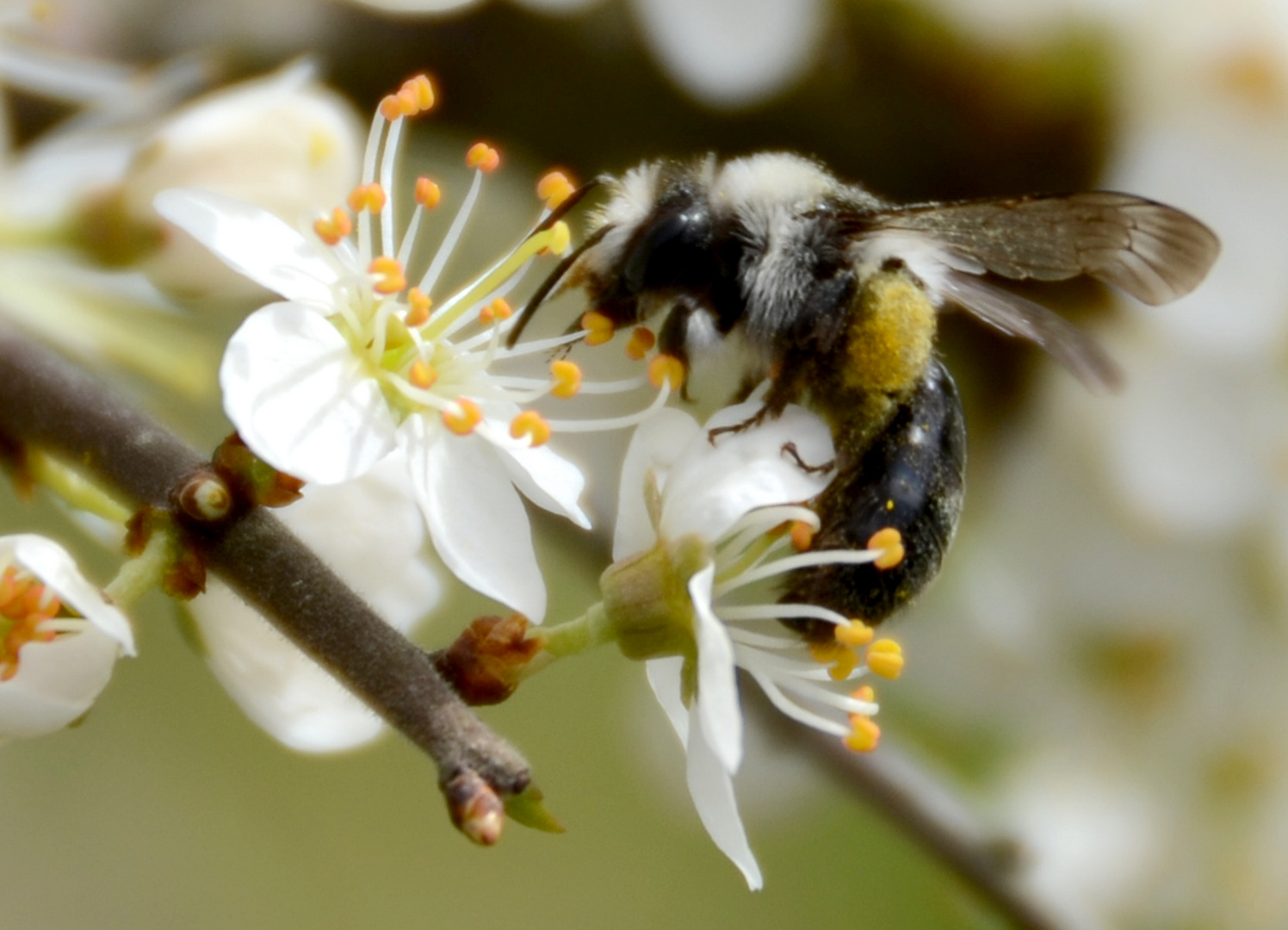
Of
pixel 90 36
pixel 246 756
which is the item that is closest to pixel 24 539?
pixel 90 36

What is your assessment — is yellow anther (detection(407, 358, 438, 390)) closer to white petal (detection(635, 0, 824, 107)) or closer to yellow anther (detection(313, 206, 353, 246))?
yellow anther (detection(313, 206, 353, 246))

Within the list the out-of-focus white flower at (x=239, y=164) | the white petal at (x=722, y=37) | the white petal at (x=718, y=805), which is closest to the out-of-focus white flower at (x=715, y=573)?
the white petal at (x=718, y=805)

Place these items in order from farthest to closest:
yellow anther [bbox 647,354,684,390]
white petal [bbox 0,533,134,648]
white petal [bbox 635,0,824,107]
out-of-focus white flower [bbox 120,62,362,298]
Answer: white petal [bbox 635,0,824,107], out-of-focus white flower [bbox 120,62,362,298], yellow anther [bbox 647,354,684,390], white petal [bbox 0,533,134,648]

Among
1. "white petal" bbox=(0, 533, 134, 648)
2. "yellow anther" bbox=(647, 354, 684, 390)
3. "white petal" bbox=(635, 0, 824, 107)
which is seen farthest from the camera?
"white petal" bbox=(635, 0, 824, 107)

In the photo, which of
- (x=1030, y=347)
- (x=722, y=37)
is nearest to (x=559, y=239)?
(x=722, y=37)

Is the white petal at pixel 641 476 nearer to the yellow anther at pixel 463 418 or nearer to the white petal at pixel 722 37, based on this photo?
the yellow anther at pixel 463 418

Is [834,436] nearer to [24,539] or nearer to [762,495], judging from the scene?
[762,495]

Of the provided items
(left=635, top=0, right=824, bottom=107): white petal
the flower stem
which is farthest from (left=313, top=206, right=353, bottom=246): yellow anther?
(left=635, top=0, right=824, bottom=107): white petal
